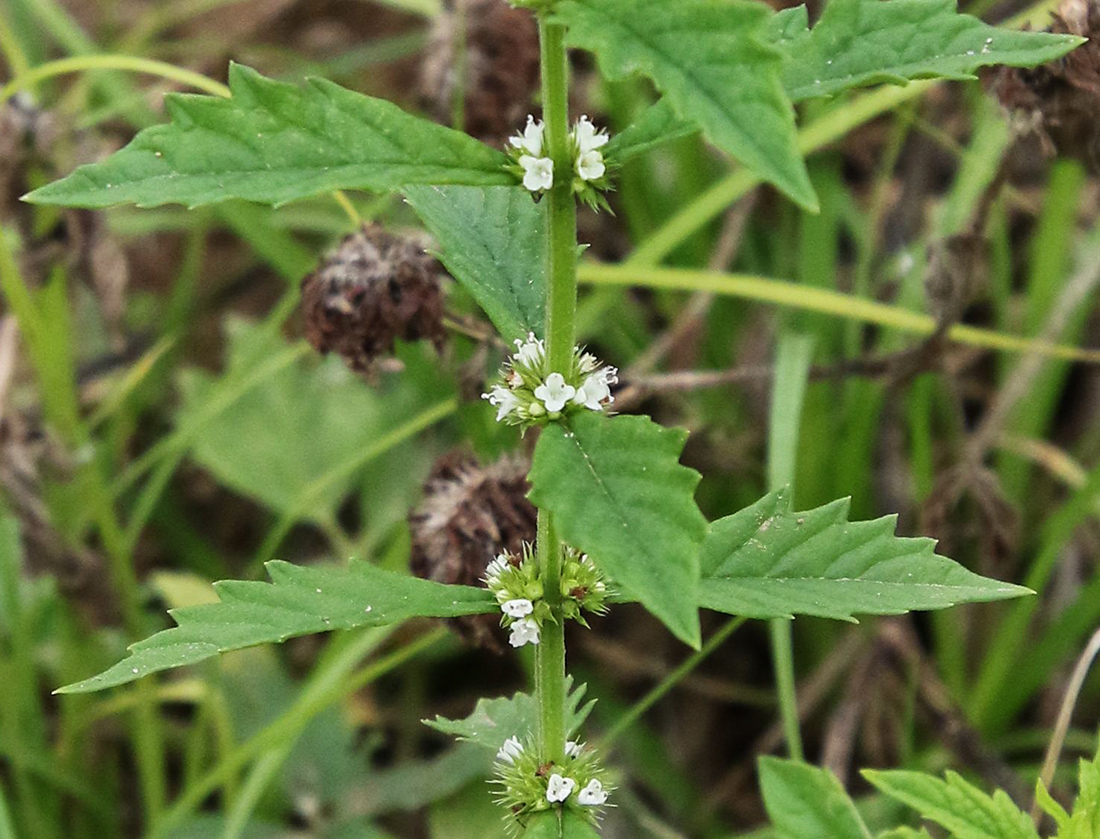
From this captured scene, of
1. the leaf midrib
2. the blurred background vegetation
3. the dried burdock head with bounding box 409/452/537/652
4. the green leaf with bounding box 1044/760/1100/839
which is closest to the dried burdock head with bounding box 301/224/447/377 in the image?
the blurred background vegetation

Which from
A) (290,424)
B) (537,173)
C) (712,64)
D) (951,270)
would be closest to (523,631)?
(537,173)

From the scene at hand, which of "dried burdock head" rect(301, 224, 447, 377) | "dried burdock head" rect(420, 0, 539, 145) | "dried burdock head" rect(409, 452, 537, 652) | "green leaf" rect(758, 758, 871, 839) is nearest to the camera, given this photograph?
"green leaf" rect(758, 758, 871, 839)

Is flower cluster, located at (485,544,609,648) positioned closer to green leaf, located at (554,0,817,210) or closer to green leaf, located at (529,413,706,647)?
green leaf, located at (529,413,706,647)

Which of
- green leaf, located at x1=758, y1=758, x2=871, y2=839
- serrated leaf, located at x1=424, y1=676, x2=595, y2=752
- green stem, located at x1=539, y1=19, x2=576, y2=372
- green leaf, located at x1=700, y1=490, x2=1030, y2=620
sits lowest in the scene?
green leaf, located at x1=758, y1=758, x2=871, y2=839

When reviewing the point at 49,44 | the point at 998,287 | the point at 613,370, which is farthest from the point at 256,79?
the point at 49,44

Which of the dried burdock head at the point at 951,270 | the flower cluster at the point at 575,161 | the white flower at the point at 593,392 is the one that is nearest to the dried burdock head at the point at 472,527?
the white flower at the point at 593,392

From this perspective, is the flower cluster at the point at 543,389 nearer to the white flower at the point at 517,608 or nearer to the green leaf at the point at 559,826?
the white flower at the point at 517,608
